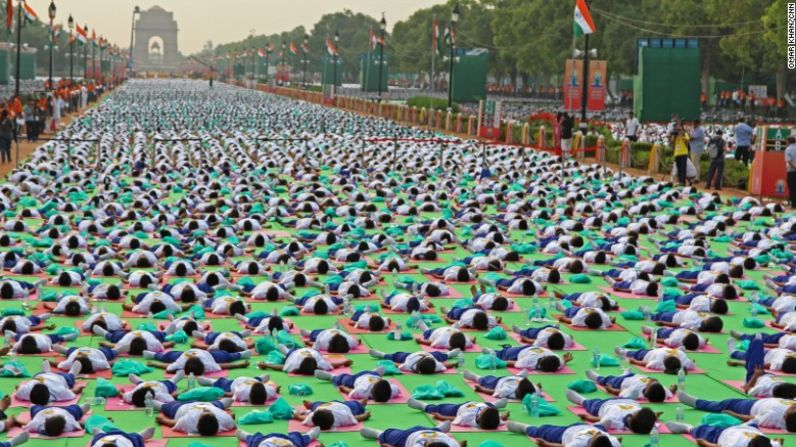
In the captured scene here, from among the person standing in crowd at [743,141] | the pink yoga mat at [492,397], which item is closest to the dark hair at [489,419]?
the pink yoga mat at [492,397]

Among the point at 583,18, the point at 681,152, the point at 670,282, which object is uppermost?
the point at 583,18

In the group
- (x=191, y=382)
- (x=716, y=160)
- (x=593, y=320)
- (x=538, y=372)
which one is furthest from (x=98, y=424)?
(x=716, y=160)

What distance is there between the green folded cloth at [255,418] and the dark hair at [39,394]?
7.60 feet

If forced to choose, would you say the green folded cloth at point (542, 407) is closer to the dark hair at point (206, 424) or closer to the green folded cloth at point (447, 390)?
the green folded cloth at point (447, 390)

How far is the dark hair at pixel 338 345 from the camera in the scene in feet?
59.5

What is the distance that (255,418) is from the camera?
1462 cm

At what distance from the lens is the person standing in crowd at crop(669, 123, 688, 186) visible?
1543 inches

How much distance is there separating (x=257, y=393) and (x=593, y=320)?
21.8 ft

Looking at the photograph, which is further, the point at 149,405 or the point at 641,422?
the point at 149,405

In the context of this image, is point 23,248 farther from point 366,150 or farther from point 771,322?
point 366,150

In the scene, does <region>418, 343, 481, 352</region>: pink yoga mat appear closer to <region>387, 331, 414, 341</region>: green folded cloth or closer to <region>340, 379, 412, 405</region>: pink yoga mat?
<region>387, 331, 414, 341</region>: green folded cloth

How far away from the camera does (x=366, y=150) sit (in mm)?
51469

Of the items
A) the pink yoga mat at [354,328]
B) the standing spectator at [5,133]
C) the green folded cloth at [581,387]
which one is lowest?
the pink yoga mat at [354,328]

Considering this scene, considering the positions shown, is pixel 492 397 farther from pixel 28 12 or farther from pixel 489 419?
pixel 28 12
